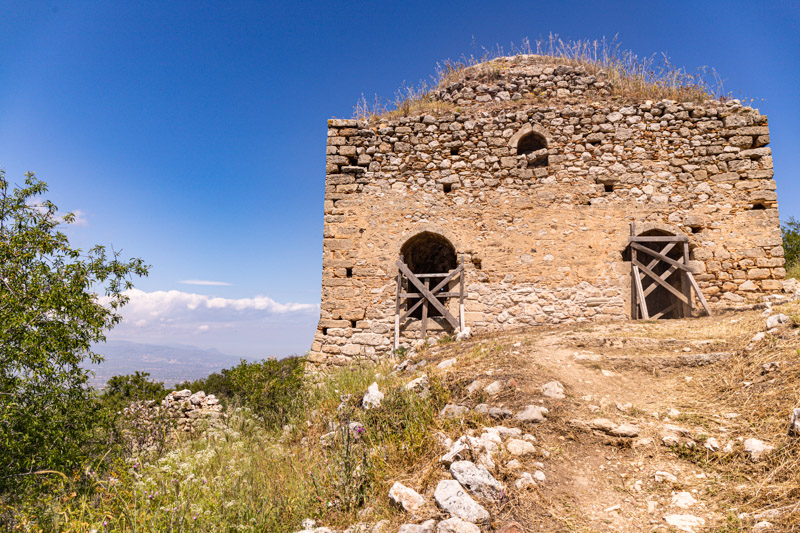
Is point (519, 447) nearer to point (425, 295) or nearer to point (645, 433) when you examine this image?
point (645, 433)

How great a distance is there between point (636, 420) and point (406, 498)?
2.22 metres

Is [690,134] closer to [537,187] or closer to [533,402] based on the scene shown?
[537,187]

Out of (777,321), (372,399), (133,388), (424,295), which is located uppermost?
(424,295)

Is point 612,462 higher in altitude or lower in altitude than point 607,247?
lower

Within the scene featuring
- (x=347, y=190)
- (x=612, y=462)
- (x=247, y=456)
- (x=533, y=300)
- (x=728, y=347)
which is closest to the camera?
(x=612, y=462)

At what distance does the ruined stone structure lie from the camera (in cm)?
877

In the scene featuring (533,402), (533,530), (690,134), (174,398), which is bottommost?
(174,398)

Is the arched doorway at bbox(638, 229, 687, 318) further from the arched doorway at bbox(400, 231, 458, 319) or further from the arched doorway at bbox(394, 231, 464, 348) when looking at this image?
the arched doorway at bbox(400, 231, 458, 319)

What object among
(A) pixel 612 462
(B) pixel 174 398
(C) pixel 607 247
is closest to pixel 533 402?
(A) pixel 612 462

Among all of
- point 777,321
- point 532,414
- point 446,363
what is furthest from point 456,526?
point 777,321

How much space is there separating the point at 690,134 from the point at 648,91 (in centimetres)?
149

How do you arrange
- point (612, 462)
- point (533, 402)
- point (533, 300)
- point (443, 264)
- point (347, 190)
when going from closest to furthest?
point (612, 462) → point (533, 402) → point (533, 300) → point (347, 190) → point (443, 264)

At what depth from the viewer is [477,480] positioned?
9.77 ft

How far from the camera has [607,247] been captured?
29.2ft
